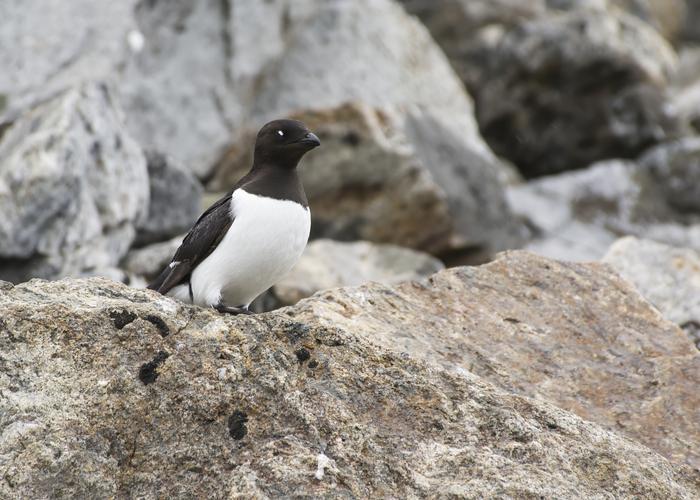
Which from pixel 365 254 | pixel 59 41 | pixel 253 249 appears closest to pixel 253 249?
pixel 253 249

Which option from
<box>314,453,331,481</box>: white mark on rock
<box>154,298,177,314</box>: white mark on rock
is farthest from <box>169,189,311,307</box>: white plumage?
<box>314,453,331,481</box>: white mark on rock

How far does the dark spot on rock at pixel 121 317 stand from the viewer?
5762 mm

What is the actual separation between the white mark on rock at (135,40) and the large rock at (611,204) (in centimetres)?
680

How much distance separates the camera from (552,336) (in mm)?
7188

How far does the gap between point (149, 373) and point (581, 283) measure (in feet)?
11.5

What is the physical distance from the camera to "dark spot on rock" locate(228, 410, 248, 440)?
5469mm

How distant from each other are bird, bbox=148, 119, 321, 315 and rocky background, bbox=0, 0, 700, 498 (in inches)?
38.1

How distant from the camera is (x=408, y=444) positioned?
5.67 m

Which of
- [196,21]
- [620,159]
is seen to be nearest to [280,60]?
[196,21]

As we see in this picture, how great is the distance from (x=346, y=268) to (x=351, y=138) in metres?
Result: 3.23

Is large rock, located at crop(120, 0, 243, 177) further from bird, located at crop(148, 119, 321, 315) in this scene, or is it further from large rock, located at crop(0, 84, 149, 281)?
bird, located at crop(148, 119, 321, 315)

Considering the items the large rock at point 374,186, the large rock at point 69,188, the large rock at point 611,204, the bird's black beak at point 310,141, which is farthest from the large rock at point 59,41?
the bird's black beak at point 310,141

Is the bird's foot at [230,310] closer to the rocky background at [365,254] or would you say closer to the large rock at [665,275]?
the rocky background at [365,254]

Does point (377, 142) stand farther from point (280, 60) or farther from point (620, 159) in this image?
point (620, 159)
